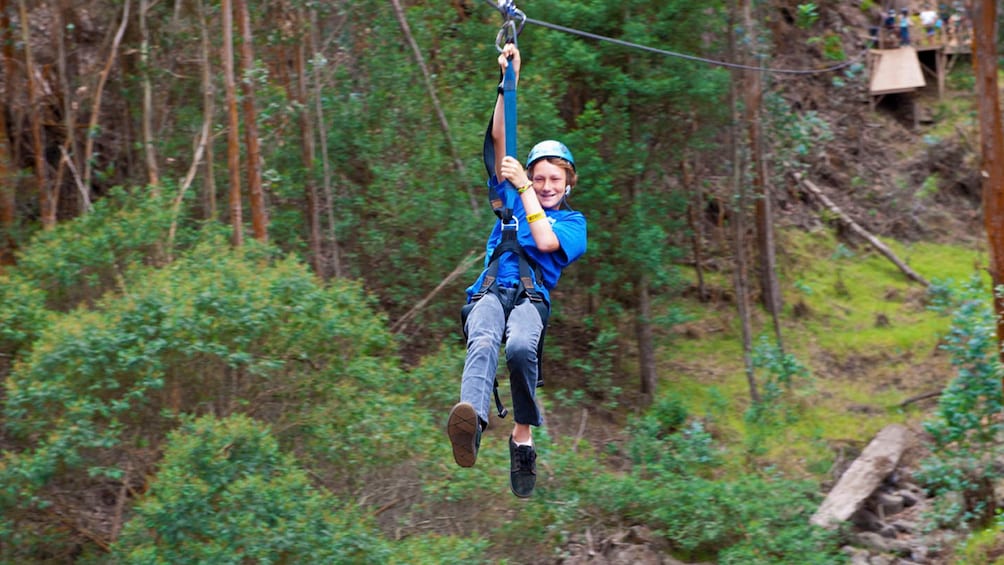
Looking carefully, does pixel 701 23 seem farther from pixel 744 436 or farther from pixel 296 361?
pixel 296 361

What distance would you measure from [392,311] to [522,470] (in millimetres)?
7714

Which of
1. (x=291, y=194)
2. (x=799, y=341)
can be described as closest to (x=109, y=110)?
(x=291, y=194)

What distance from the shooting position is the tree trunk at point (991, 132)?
12.3 meters

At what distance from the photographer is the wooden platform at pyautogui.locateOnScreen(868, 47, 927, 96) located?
21.6 metres

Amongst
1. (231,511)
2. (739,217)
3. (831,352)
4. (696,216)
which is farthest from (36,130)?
(831,352)

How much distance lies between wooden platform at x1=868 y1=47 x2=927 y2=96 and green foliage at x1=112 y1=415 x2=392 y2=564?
1594cm

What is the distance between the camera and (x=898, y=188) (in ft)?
67.5

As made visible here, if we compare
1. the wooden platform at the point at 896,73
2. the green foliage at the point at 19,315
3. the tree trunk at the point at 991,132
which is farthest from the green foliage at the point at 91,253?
the wooden platform at the point at 896,73

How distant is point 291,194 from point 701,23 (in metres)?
5.02

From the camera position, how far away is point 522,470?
5.42 m

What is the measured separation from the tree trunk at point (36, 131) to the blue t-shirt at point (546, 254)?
7803mm

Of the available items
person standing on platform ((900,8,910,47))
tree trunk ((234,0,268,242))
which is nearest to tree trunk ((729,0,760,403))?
tree trunk ((234,0,268,242))

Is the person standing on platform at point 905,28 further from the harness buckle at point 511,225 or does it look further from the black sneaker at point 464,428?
the black sneaker at point 464,428

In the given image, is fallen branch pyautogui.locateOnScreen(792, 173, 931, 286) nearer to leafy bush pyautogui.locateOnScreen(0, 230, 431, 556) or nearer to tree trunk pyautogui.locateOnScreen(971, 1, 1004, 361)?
tree trunk pyautogui.locateOnScreen(971, 1, 1004, 361)
